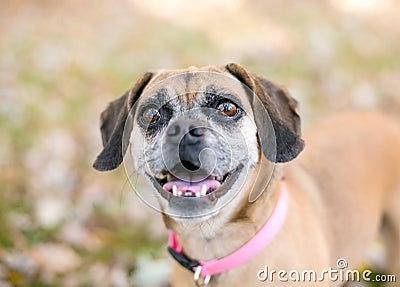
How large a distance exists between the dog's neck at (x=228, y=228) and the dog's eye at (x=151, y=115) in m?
0.49

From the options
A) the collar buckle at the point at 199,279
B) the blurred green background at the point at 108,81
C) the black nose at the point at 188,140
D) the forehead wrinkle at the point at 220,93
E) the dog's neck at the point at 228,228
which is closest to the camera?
the black nose at the point at 188,140

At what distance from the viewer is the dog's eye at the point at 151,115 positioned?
2.66 metres

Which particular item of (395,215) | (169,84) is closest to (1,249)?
(169,84)

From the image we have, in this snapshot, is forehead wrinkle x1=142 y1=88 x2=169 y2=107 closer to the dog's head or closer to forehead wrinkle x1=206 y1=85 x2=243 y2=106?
the dog's head

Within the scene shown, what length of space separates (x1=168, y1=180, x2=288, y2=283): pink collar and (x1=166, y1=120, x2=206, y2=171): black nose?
1.90 feet

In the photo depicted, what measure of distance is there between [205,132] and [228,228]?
22.5 inches

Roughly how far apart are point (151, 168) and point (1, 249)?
1884mm

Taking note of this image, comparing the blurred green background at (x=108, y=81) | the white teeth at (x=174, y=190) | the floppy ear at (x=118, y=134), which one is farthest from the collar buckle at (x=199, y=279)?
the blurred green background at (x=108, y=81)

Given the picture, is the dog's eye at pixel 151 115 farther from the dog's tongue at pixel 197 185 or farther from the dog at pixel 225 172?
the dog's tongue at pixel 197 185

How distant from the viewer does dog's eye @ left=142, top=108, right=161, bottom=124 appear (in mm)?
2660

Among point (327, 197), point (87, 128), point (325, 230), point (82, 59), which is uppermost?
point (82, 59)

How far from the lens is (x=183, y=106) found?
2615mm

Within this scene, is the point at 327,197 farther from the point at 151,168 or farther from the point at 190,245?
the point at 151,168

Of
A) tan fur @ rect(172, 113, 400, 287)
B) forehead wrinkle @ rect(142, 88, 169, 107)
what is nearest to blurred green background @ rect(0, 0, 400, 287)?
tan fur @ rect(172, 113, 400, 287)
